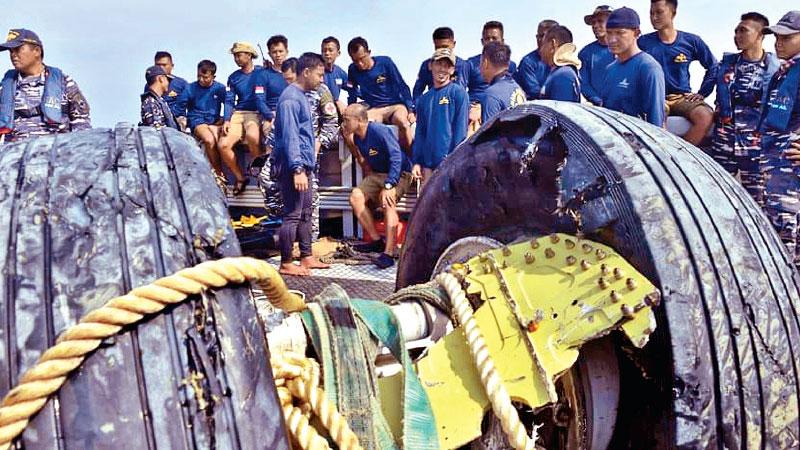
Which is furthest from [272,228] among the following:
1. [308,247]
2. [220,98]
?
[220,98]

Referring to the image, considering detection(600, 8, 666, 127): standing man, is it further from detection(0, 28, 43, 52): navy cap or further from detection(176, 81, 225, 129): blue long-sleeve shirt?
detection(176, 81, 225, 129): blue long-sleeve shirt

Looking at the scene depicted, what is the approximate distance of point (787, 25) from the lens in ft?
15.4

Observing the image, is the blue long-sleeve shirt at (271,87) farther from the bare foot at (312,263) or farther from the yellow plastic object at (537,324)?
the yellow plastic object at (537,324)

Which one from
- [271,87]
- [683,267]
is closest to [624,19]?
[683,267]

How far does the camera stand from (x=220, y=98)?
9383mm

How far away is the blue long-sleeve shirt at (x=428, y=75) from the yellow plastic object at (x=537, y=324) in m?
5.93

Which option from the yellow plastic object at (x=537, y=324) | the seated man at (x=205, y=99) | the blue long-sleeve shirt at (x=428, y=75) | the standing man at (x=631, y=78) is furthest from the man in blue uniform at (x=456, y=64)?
the yellow plastic object at (x=537, y=324)

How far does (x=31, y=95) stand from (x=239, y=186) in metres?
2.56

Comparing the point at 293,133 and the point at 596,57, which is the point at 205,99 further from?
the point at 596,57

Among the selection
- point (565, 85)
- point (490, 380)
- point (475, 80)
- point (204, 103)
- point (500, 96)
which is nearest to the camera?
point (490, 380)

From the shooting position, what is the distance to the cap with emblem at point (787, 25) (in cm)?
464

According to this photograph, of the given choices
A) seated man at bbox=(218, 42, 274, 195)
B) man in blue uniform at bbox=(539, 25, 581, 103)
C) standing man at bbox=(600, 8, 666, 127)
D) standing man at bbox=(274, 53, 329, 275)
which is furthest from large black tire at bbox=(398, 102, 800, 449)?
seated man at bbox=(218, 42, 274, 195)

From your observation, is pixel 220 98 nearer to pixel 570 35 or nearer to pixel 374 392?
pixel 570 35

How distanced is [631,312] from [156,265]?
2.70 ft
